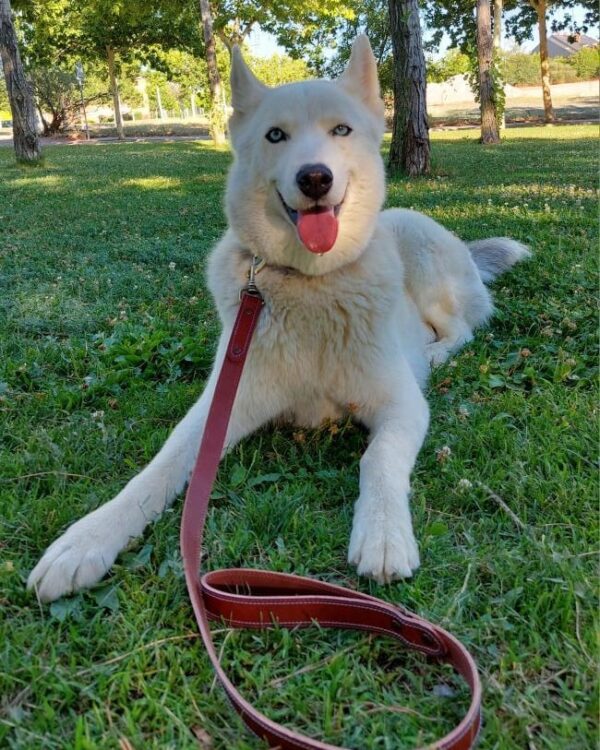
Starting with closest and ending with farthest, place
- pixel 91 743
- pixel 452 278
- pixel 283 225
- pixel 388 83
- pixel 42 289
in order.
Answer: pixel 91 743 < pixel 283 225 < pixel 452 278 < pixel 42 289 < pixel 388 83

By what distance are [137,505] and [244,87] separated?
1943mm

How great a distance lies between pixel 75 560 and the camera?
1682mm

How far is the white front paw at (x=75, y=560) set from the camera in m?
1.63

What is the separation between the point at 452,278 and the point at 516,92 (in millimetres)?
50126

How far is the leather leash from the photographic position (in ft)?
3.90

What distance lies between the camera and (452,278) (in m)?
3.97

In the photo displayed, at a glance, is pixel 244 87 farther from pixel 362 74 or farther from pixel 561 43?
pixel 561 43

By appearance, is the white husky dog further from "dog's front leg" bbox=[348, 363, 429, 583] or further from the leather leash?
the leather leash

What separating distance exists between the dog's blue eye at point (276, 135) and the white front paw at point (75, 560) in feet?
5.42

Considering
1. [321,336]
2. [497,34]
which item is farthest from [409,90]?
[497,34]

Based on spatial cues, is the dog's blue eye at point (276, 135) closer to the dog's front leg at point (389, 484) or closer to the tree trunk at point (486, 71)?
the dog's front leg at point (389, 484)

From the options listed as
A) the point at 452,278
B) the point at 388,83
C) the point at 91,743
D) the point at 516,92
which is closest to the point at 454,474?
the point at 91,743

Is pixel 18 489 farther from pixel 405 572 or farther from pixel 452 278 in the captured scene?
pixel 452 278

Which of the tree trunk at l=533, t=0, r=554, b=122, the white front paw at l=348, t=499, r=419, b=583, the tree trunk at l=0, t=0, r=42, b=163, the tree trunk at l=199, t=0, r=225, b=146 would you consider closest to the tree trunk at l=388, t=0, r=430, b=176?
the tree trunk at l=0, t=0, r=42, b=163
